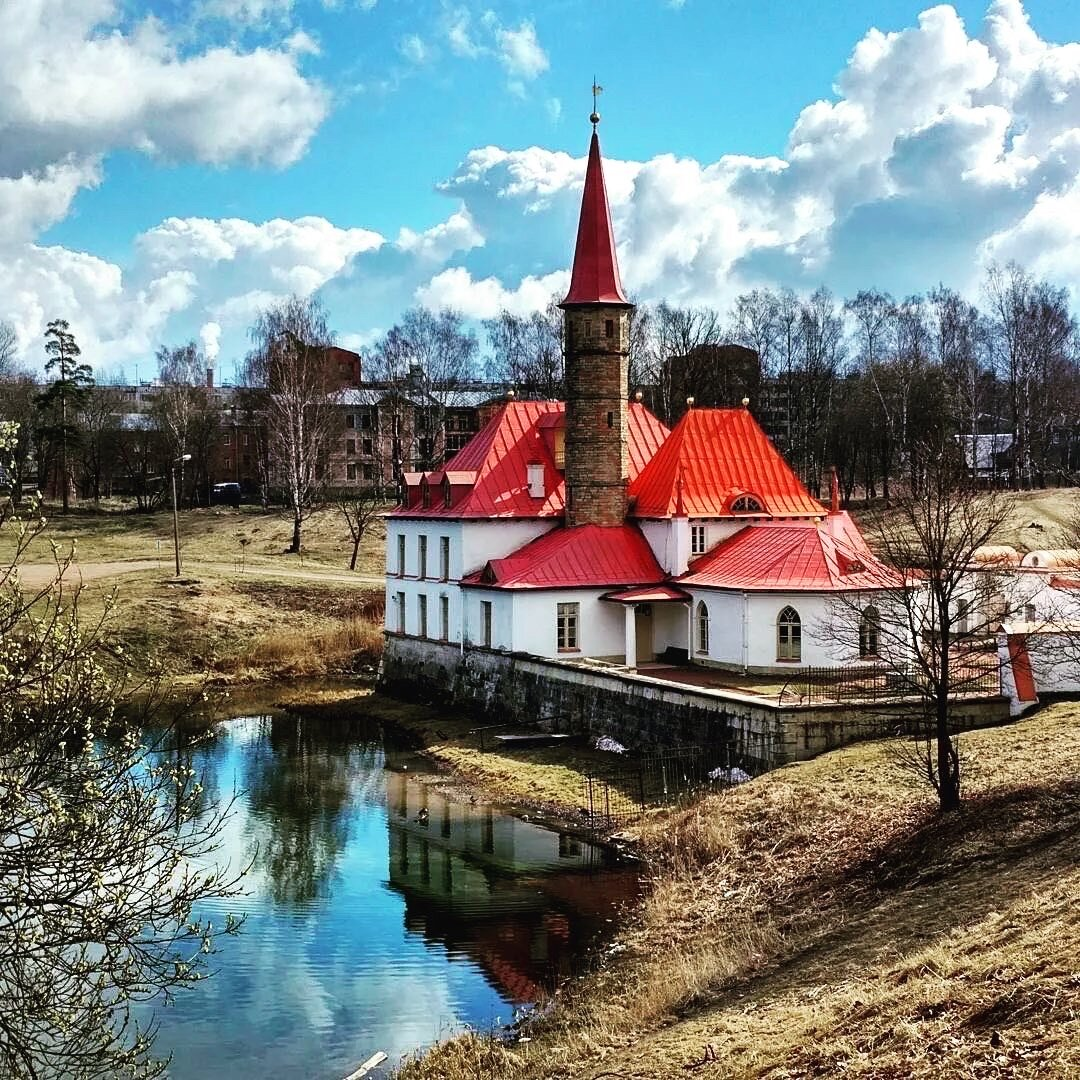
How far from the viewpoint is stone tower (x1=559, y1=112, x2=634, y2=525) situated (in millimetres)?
38312

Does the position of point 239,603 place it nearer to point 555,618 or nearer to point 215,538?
point 215,538

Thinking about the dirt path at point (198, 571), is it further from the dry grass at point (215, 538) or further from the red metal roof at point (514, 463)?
the red metal roof at point (514, 463)

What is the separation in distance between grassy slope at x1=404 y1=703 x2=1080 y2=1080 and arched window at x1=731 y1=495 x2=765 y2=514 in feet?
43.9

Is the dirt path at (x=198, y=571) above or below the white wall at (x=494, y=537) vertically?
below

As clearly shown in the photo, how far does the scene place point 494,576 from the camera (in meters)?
36.8

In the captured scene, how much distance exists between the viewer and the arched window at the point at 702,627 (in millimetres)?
34500

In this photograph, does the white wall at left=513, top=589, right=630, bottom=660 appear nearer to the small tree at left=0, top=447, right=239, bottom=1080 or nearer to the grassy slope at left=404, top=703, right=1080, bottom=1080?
the grassy slope at left=404, top=703, right=1080, bottom=1080

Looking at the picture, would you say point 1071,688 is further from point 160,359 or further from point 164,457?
point 160,359

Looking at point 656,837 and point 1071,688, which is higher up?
point 1071,688

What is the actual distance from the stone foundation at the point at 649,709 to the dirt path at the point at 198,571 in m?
15.3

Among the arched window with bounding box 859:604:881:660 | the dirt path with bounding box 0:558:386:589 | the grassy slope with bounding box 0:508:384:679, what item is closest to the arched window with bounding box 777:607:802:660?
the arched window with bounding box 859:604:881:660

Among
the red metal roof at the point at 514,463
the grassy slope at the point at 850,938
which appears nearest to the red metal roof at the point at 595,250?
the red metal roof at the point at 514,463

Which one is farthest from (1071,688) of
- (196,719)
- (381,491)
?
(381,491)

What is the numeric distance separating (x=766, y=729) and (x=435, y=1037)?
11.6 metres
